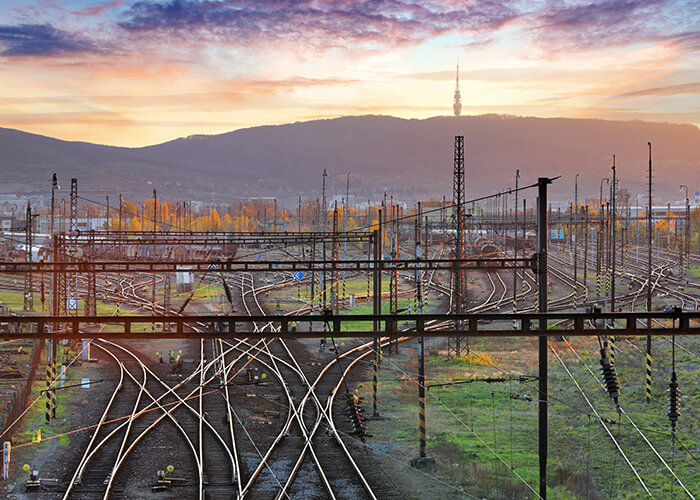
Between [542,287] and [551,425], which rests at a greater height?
[542,287]

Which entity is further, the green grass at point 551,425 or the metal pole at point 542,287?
the green grass at point 551,425

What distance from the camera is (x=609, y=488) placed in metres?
13.4

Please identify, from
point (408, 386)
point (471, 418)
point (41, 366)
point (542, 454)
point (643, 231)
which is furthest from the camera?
point (643, 231)

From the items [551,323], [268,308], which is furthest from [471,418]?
[268,308]

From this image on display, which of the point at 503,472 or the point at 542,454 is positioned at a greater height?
the point at 542,454

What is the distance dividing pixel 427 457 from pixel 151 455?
18.0 ft

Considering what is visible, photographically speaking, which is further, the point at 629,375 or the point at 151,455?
the point at 629,375

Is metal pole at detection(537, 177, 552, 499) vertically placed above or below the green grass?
above

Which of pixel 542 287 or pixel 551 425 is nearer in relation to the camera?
pixel 542 287

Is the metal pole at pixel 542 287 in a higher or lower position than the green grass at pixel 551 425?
higher

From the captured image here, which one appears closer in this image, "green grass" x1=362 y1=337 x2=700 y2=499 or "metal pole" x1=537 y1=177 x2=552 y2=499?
"metal pole" x1=537 y1=177 x2=552 y2=499

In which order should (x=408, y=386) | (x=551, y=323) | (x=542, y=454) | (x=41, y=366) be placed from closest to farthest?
(x=542, y=454)
(x=408, y=386)
(x=41, y=366)
(x=551, y=323)

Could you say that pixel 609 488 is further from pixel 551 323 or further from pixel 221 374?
pixel 551 323

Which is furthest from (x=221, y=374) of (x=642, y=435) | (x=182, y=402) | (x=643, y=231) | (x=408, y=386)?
(x=643, y=231)
